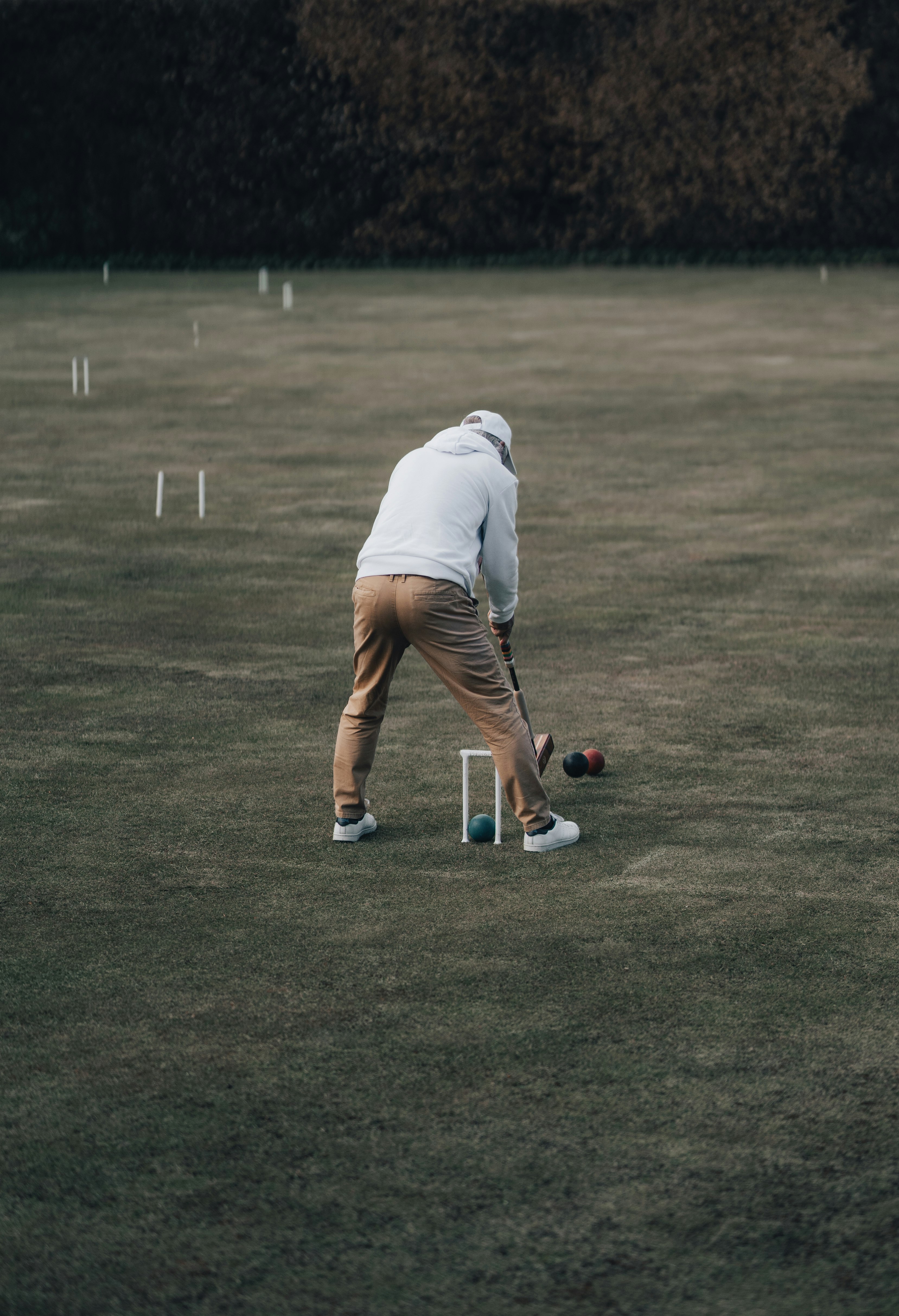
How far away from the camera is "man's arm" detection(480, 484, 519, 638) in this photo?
732cm

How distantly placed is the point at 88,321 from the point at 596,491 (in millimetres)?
13874

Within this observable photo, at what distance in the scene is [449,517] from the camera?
720 centimetres

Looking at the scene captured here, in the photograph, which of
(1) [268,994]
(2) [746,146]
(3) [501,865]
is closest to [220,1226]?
(1) [268,994]

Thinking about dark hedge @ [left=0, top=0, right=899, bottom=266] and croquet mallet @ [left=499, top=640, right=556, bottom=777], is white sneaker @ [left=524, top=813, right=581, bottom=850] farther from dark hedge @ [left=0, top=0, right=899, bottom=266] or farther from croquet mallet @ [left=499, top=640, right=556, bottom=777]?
dark hedge @ [left=0, top=0, right=899, bottom=266]

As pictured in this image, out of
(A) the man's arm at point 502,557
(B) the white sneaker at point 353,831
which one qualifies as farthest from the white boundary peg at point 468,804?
(A) the man's arm at point 502,557

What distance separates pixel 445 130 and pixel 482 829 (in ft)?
99.2

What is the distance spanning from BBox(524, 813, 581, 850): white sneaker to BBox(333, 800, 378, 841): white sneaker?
2.26ft

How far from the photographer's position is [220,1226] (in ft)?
15.0

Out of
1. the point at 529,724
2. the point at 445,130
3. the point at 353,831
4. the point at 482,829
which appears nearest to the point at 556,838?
the point at 482,829

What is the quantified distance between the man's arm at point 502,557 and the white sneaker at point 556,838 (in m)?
0.86

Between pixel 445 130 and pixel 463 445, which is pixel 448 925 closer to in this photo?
pixel 463 445

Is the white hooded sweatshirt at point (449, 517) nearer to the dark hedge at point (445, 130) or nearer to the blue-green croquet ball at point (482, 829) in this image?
the blue-green croquet ball at point (482, 829)

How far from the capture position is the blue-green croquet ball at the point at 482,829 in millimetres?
7520

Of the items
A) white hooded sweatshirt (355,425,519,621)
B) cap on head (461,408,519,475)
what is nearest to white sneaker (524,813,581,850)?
white hooded sweatshirt (355,425,519,621)
